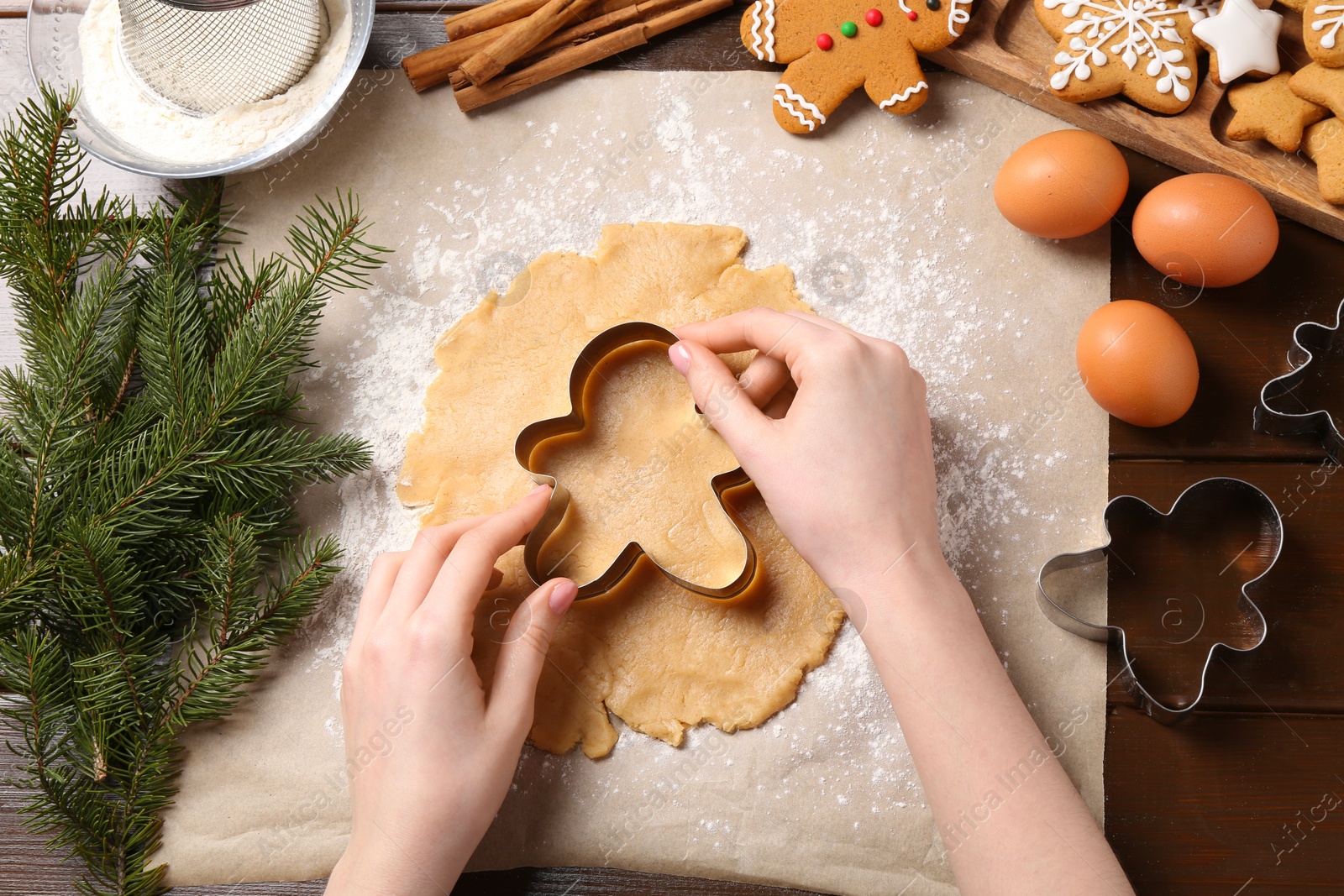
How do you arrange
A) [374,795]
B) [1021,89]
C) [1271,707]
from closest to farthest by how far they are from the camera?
[374,795] < [1271,707] < [1021,89]

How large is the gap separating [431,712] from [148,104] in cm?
113

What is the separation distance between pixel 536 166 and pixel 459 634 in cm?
84

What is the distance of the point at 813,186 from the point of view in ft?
4.82

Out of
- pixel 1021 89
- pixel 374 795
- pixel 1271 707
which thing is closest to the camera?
pixel 374 795

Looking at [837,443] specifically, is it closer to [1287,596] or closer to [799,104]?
[799,104]

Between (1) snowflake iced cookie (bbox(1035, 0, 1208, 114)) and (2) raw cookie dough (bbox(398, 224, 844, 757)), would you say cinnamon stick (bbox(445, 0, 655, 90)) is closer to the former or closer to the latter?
(2) raw cookie dough (bbox(398, 224, 844, 757))

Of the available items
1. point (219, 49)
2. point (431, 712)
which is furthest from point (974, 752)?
point (219, 49)

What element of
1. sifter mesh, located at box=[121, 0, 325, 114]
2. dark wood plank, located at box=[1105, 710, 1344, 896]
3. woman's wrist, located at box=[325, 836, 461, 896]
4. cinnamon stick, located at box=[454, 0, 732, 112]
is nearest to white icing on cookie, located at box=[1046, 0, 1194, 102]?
cinnamon stick, located at box=[454, 0, 732, 112]

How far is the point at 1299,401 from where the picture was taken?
135 centimetres

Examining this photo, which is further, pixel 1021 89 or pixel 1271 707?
pixel 1021 89

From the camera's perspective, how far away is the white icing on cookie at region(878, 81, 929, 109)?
1.41 meters

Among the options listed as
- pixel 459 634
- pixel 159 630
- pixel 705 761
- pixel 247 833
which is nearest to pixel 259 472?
pixel 159 630

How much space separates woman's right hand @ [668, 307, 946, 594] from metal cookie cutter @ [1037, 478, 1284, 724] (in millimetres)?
276

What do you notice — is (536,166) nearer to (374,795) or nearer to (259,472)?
(259,472)
